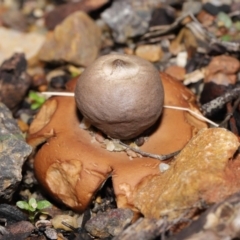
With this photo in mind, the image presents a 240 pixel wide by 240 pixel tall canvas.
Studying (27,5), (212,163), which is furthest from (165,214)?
(27,5)

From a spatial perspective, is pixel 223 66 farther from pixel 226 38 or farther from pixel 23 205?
pixel 23 205

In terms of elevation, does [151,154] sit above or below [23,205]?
above

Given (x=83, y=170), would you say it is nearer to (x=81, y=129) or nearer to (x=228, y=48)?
(x=81, y=129)

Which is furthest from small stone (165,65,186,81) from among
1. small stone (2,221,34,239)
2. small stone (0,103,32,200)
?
small stone (2,221,34,239)

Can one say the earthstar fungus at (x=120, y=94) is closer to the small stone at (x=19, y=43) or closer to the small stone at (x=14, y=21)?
the small stone at (x=19, y=43)

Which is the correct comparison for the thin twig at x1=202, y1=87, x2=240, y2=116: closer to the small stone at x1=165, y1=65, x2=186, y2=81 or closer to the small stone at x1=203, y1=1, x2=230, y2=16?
the small stone at x1=165, y1=65, x2=186, y2=81

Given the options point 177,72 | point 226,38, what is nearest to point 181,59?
point 177,72

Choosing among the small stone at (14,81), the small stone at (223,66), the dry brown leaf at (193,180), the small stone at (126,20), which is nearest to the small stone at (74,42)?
the small stone at (126,20)

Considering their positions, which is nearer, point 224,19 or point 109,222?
point 109,222

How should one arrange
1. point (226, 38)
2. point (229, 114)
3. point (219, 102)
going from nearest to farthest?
point (229, 114)
point (219, 102)
point (226, 38)
